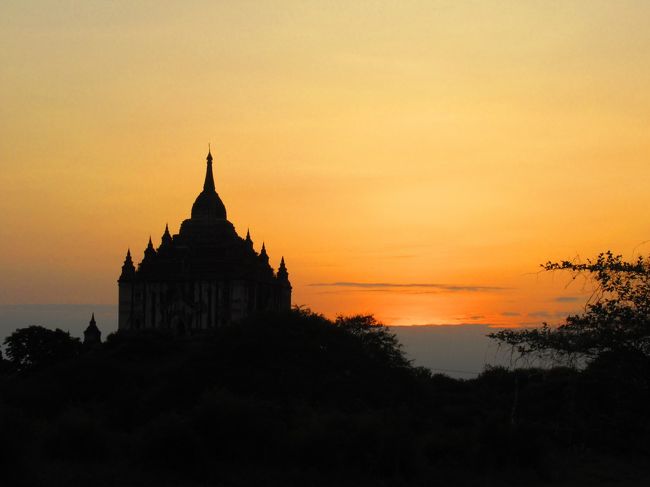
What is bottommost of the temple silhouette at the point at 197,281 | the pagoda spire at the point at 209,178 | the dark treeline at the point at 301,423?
the dark treeline at the point at 301,423

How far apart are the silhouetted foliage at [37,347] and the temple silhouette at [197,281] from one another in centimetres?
Answer: 1413

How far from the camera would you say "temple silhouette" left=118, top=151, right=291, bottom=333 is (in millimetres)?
80062

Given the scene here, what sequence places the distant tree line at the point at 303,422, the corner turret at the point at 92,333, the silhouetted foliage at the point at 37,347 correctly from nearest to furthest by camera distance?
the distant tree line at the point at 303,422, the silhouetted foliage at the point at 37,347, the corner turret at the point at 92,333

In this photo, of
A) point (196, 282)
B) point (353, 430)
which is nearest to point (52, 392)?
point (353, 430)

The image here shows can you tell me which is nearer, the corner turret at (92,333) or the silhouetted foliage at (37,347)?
the silhouetted foliage at (37,347)

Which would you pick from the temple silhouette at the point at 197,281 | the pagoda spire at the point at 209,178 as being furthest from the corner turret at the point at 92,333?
the pagoda spire at the point at 209,178

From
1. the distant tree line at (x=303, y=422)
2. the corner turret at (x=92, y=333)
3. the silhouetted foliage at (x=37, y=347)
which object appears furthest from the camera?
the corner turret at (x=92, y=333)

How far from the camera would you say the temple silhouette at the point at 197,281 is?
8006cm

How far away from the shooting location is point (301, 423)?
85.5ft

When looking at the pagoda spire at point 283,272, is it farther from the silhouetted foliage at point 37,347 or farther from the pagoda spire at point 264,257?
the silhouetted foliage at point 37,347

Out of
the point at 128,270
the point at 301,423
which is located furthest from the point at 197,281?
the point at 301,423

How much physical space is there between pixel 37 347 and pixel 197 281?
19.5 meters

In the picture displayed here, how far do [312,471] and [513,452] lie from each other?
6.43 m

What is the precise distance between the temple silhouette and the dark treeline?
31820 millimetres
